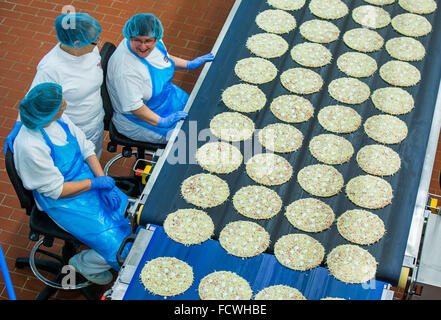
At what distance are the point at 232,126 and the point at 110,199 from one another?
2.90 ft

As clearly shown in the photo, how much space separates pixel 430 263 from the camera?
280 cm

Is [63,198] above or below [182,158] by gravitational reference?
below

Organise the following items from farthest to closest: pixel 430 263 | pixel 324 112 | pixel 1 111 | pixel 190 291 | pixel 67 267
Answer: pixel 1 111 → pixel 67 267 → pixel 324 112 → pixel 430 263 → pixel 190 291

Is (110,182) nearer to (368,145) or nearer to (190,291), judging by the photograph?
(190,291)

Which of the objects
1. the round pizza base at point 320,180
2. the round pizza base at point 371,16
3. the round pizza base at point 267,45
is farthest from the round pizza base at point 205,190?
the round pizza base at point 371,16

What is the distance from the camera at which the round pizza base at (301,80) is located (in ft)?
11.9

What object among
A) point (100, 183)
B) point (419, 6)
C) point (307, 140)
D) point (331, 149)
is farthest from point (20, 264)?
point (419, 6)

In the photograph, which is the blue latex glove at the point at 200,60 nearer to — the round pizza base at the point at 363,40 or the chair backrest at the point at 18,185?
the round pizza base at the point at 363,40

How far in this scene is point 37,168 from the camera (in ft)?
9.78

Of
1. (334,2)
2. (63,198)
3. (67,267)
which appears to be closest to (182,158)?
(63,198)

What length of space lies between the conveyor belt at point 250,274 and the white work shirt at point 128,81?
111cm

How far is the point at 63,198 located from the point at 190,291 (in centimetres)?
104

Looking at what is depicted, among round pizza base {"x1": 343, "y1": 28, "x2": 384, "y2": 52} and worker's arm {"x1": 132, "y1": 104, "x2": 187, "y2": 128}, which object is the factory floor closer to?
worker's arm {"x1": 132, "y1": 104, "x2": 187, "y2": 128}
